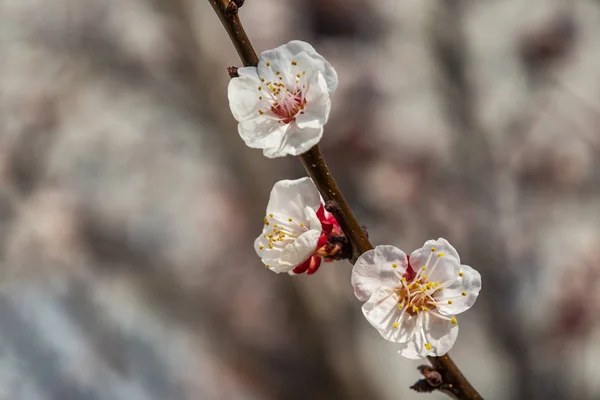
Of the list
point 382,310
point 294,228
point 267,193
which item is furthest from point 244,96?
point 267,193

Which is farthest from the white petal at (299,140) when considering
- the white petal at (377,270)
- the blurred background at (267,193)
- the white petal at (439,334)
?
the blurred background at (267,193)

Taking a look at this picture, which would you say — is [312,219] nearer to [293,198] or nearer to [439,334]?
[293,198]

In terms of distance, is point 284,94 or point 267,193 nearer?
point 284,94

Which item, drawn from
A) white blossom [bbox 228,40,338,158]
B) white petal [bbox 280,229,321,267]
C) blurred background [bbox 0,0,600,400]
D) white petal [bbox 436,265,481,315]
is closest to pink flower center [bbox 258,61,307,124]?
white blossom [bbox 228,40,338,158]

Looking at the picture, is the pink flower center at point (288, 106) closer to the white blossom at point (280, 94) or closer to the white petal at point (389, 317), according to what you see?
the white blossom at point (280, 94)

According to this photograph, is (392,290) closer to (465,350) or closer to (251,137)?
(251,137)

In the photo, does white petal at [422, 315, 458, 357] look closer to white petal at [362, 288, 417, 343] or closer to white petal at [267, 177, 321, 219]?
white petal at [362, 288, 417, 343]
